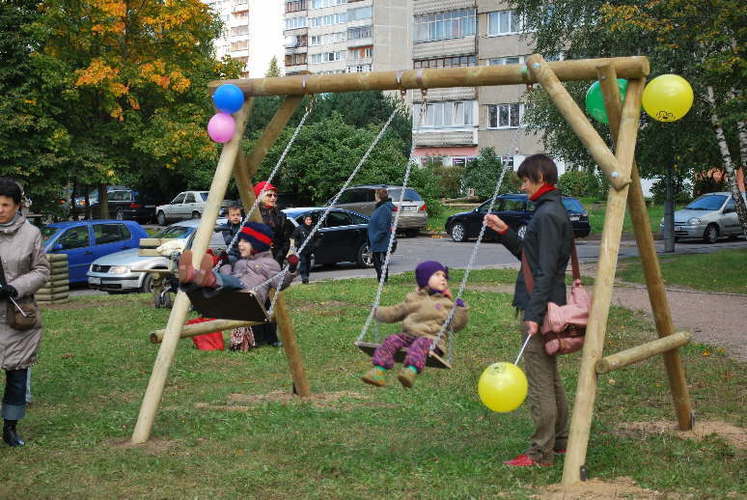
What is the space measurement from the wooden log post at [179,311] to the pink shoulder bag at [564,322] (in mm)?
2644

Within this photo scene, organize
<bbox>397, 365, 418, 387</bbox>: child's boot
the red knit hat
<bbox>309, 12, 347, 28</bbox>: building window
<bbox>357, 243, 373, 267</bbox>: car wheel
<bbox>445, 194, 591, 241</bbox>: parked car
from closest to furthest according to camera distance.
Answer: <bbox>397, 365, 418, 387</bbox>: child's boot, the red knit hat, <bbox>357, 243, 373, 267</bbox>: car wheel, <bbox>445, 194, 591, 241</bbox>: parked car, <bbox>309, 12, 347, 28</bbox>: building window

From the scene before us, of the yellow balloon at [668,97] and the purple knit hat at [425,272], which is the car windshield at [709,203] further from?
the purple knit hat at [425,272]

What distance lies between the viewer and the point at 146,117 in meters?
32.1

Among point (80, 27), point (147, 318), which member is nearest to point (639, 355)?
point (147, 318)

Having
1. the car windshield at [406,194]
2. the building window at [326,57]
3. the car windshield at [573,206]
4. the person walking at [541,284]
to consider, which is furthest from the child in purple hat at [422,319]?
the building window at [326,57]

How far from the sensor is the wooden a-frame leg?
19.7 ft

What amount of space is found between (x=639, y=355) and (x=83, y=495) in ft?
12.1

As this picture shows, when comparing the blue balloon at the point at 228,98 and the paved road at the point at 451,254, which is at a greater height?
the blue balloon at the point at 228,98

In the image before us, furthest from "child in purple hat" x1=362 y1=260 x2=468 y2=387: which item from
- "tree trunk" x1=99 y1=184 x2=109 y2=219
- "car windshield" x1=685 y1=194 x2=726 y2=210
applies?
"tree trunk" x1=99 y1=184 x2=109 y2=219

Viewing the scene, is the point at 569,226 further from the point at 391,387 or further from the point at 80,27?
the point at 80,27

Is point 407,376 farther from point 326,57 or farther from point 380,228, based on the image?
point 326,57

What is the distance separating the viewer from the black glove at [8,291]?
6.82m

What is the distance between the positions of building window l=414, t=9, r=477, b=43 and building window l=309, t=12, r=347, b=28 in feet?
114

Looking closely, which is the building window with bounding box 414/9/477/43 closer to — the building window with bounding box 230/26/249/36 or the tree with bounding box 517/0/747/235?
the tree with bounding box 517/0/747/235
